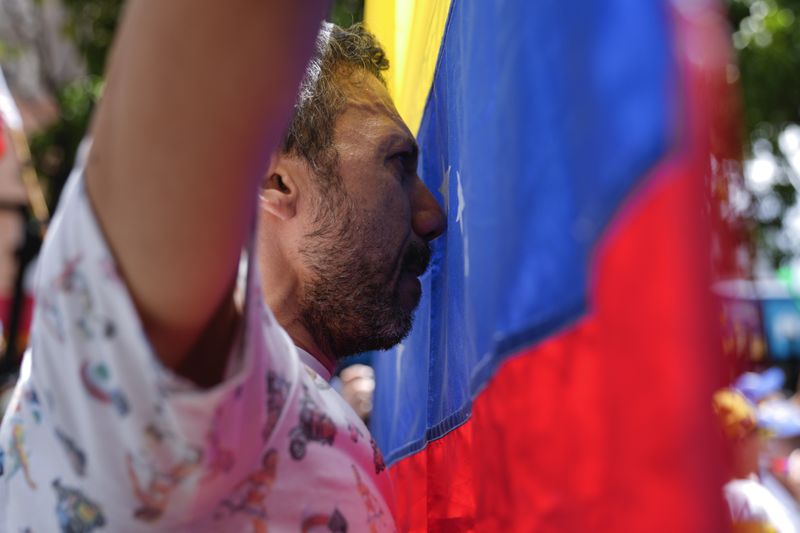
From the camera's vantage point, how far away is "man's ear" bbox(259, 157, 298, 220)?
1.20m

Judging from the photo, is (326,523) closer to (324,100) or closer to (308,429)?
(308,429)

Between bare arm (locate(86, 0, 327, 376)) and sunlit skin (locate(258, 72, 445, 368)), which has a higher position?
bare arm (locate(86, 0, 327, 376))

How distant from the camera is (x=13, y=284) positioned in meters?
4.77

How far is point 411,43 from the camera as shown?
147 cm

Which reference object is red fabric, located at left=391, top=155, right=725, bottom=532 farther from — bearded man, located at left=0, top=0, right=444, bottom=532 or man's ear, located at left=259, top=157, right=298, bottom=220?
man's ear, located at left=259, top=157, right=298, bottom=220

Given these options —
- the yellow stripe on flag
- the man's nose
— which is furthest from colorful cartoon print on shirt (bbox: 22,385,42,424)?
the yellow stripe on flag

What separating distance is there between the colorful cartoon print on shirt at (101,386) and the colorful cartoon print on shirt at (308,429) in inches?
8.7

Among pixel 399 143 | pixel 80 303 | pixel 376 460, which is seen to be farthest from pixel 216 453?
pixel 399 143

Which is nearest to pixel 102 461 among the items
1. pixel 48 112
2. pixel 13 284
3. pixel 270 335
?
pixel 270 335

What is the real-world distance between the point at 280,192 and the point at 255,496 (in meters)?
0.55

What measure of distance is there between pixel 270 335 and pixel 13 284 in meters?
4.59

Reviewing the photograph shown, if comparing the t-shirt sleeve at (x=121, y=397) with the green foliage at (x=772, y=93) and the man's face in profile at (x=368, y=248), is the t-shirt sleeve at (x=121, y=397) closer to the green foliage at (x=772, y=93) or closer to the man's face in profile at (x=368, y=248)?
the man's face in profile at (x=368, y=248)

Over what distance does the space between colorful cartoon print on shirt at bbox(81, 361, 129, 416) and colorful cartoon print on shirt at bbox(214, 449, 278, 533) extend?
0.59 ft

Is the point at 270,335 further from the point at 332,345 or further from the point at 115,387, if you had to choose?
the point at 332,345
